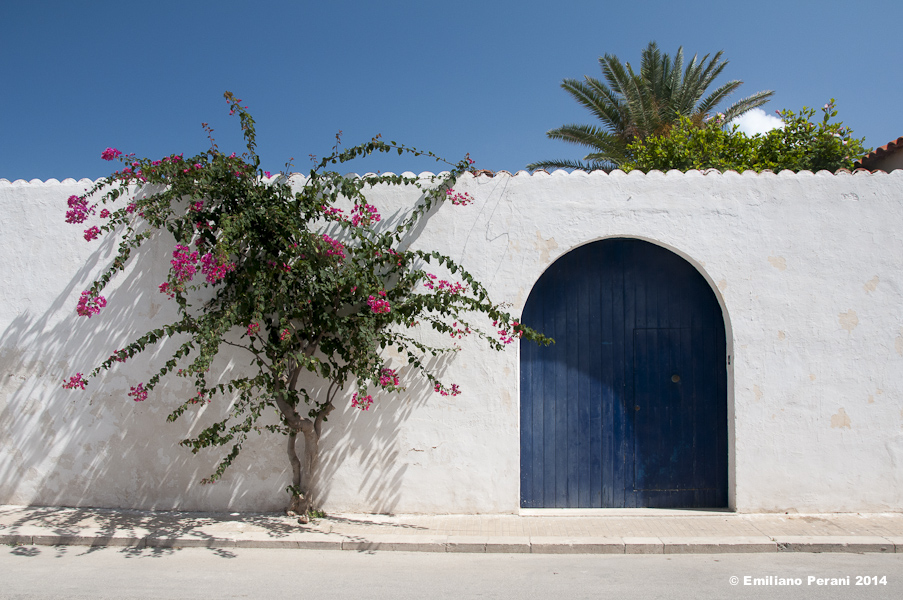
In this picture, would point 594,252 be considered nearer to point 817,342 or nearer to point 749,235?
point 749,235

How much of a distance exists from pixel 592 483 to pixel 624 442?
0.47 meters

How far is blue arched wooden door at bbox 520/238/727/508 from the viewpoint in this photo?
5.57 meters

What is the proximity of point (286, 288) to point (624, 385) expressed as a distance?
309 centimetres

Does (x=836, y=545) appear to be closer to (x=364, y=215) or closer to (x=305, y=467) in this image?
(x=305, y=467)

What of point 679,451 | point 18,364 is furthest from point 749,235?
point 18,364

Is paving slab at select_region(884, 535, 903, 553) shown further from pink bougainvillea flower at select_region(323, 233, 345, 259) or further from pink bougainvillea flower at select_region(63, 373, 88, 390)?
pink bougainvillea flower at select_region(63, 373, 88, 390)

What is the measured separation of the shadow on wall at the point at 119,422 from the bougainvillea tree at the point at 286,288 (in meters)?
0.14

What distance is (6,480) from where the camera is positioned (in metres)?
5.67

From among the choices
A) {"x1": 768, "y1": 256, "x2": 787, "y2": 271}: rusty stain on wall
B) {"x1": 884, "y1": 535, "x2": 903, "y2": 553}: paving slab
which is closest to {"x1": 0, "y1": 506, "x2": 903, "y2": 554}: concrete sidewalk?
{"x1": 884, "y1": 535, "x2": 903, "y2": 553}: paving slab

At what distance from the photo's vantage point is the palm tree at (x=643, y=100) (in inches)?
503

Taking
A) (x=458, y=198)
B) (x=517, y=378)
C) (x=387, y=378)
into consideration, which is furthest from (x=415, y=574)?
(x=458, y=198)

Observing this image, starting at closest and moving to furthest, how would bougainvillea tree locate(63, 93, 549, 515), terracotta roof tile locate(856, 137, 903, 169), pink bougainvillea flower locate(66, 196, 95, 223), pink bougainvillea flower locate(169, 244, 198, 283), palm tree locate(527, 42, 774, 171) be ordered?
pink bougainvillea flower locate(169, 244, 198, 283)
bougainvillea tree locate(63, 93, 549, 515)
pink bougainvillea flower locate(66, 196, 95, 223)
terracotta roof tile locate(856, 137, 903, 169)
palm tree locate(527, 42, 774, 171)

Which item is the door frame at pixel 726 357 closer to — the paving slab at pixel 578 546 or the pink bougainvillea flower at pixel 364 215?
the paving slab at pixel 578 546

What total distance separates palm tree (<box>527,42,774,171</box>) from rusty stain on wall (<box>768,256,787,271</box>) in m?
7.89
